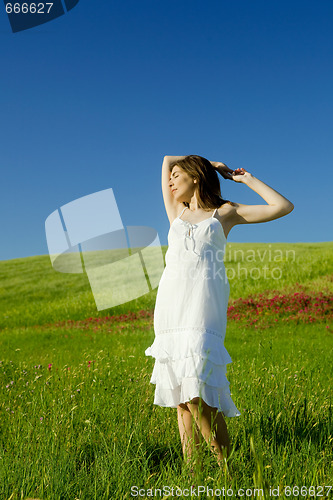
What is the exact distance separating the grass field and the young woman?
0.34 m

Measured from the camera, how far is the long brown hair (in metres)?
3.80

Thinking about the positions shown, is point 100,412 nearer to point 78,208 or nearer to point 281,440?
point 281,440

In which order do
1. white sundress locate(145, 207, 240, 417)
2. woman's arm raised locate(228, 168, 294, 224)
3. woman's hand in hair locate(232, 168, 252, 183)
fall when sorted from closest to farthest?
white sundress locate(145, 207, 240, 417)
woman's arm raised locate(228, 168, 294, 224)
woman's hand in hair locate(232, 168, 252, 183)

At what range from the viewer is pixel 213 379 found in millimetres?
3191

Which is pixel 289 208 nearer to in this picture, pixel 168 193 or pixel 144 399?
pixel 168 193

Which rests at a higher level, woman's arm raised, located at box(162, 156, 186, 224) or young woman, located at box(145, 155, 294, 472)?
woman's arm raised, located at box(162, 156, 186, 224)

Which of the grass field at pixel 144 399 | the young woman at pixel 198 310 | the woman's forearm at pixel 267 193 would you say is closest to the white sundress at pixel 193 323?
the young woman at pixel 198 310

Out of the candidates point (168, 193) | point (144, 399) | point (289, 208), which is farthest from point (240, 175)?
point (144, 399)

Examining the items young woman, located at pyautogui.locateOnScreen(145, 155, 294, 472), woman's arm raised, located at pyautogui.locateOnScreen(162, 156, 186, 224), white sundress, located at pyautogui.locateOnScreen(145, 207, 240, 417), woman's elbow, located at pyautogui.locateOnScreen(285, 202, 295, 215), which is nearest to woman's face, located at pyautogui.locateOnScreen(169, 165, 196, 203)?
young woman, located at pyautogui.locateOnScreen(145, 155, 294, 472)

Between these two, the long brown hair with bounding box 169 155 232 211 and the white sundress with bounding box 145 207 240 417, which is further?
the long brown hair with bounding box 169 155 232 211

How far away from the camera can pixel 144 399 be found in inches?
191

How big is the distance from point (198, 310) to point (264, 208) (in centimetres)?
113

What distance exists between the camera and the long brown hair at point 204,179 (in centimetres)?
380

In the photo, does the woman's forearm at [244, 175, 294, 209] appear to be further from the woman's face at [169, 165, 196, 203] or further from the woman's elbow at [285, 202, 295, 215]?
the woman's face at [169, 165, 196, 203]
